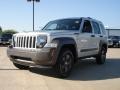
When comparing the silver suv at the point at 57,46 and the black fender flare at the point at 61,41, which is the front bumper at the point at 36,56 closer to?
the silver suv at the point at 57,46

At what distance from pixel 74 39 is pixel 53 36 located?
3.71 feet

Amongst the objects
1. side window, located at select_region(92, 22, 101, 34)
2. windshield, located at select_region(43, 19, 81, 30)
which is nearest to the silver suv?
windshield, located at select_region(43, 19, 81, 30)

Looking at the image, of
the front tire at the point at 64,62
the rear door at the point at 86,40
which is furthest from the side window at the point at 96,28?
the front tire at the point at 64,62

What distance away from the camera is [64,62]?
8.53 metres

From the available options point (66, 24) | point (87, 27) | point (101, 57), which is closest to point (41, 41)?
point (66, 24)

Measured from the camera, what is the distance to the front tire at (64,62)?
8266 mm

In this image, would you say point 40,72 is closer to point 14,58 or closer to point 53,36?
point 14,58

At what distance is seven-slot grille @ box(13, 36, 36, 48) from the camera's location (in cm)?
841

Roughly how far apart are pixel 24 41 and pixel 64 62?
148cm

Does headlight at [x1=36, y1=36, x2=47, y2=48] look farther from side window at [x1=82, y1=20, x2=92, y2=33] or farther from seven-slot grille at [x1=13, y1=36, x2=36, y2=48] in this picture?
side window at [x1=82, y1=20, x2=92, y2=33]

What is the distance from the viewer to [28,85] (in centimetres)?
718

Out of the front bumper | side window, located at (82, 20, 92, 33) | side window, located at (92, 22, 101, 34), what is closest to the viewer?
the front bumper

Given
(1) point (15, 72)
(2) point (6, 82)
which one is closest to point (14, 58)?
(1) point (15, 72)

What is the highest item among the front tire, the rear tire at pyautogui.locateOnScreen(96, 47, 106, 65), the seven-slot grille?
the seven-slot grille
